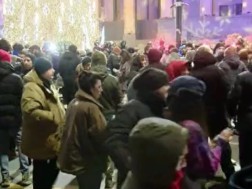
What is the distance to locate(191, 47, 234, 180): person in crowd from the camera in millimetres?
6820

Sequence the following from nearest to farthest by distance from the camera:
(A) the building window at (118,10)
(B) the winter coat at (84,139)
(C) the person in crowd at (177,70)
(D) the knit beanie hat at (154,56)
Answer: (B) the winter coat at (84,139), (C) the person in crowd at (177,70), (D) the knit beanie hat at (154,56), (A) the building window at (118,10)

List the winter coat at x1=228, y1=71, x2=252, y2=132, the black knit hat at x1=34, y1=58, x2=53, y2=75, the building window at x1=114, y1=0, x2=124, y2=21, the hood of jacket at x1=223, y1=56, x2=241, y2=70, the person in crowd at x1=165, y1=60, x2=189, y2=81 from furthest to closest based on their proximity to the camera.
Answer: the building window at x1=114, y1=0, x2=124, y2=21 → the hood of jacket at x1=223, y1=56, x2=241, y2=70 → the person in crowd at x1=165, y1=60, x2=189, y2=81 → the winter coat at x1=228, y1=71, x2=252, y2=132 → the black knit hat at x1=34, y1=58, x2=53, y2=75

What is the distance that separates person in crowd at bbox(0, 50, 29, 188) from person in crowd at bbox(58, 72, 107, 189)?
2348 mm

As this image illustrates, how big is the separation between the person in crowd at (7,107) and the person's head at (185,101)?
3.60 meters

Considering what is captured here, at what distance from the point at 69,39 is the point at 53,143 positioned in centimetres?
1733

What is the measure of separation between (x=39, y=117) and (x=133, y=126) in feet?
6.06

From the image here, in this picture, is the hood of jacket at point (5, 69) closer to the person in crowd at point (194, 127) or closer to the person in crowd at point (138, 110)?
the person in crowd at point (138, 110)

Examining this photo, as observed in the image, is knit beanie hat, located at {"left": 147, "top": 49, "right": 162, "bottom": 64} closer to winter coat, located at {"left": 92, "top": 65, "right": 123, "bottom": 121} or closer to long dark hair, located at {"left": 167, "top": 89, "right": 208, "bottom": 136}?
winter coat, located at {"left": 92, "top": 65, "right": 123, "bottom": 121}

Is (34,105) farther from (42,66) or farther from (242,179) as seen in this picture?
(242,179)

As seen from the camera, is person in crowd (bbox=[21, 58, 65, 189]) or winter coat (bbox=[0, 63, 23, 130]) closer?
person in crowd (bbox=[21, 58, 65, 189])

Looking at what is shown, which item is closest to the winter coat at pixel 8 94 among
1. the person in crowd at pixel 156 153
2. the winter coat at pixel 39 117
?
the winter coat at pixel 39 117

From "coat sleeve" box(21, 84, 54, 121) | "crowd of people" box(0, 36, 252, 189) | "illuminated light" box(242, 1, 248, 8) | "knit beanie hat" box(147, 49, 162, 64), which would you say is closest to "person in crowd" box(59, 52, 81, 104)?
"knit beanie hat" box(147, 49, 162, 64)

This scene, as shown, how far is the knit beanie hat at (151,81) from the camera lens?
4.31 m

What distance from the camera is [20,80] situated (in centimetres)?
749
